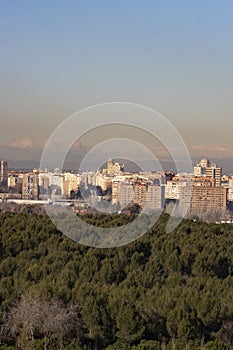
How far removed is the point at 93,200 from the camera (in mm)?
27297

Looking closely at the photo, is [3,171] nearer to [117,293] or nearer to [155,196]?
[155,196]

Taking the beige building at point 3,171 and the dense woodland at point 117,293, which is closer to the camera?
the dense woodland at point 117,293

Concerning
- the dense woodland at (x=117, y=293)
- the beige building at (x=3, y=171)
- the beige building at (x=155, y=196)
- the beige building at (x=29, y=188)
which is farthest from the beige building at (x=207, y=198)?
the dense woodland at (x=117, y=293)

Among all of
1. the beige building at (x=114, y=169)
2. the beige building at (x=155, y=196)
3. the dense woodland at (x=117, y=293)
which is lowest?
the dense woodland at (x=117, y=293)

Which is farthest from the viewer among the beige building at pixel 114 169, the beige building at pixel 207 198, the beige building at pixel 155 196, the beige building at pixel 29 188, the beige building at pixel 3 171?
the beige building at pixel 3 171

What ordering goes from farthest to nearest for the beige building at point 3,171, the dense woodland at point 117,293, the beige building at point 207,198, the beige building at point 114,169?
Answer: the beige building at point 3,171 < the beige building at point 207,198 < the beige building at point 114,169 < the dense woodland at point 117,293

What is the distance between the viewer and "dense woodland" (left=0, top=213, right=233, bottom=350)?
33.2 feet

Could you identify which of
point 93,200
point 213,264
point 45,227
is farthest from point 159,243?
point 93,200

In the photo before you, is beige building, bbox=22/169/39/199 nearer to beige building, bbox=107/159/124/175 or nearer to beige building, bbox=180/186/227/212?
beige building, bbox=180/186/227/212

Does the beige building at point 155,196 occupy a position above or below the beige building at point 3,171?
below

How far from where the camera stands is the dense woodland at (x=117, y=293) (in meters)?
10.1

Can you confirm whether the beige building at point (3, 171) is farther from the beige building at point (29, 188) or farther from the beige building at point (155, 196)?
the beige building at point (155, 196)

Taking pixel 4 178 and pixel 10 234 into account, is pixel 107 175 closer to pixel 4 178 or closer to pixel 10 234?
pixel 10 234

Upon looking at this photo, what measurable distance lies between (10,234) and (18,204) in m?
24.5
